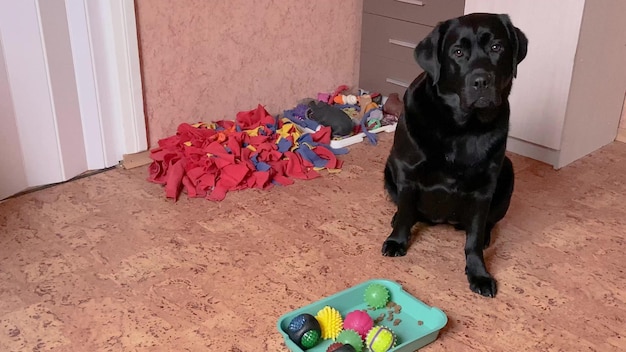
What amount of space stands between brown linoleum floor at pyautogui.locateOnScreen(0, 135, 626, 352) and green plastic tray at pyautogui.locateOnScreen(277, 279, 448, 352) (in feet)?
0.17

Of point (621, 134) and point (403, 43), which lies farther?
point (403, 43)

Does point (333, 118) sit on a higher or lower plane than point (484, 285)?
→ higher

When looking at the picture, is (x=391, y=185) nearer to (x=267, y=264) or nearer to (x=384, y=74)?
(x=267, y=264)

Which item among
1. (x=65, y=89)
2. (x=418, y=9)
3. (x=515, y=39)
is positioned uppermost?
(x=515, y=39)

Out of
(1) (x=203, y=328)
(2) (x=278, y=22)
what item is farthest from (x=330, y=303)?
(2) (x=278, y=22)

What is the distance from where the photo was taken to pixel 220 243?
2.05 m

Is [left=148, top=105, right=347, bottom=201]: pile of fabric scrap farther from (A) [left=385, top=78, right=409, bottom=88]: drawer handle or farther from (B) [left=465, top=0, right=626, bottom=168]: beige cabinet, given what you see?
(B) [left=465, top=0, right=626, bottom=168]: beige cabinet

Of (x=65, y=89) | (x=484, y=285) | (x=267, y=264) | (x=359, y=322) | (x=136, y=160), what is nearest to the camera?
(x=359, y=322)

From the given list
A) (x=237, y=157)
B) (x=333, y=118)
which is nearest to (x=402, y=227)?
(x=237, y=157)

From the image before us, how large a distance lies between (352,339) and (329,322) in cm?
8

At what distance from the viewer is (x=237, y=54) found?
9.11ft

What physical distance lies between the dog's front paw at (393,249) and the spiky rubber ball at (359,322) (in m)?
0.37

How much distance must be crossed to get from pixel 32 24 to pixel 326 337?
4.53 ft

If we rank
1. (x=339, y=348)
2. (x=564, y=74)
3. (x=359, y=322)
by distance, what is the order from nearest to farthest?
(x=339, y=348)
(x=359, y=322)
(x=564, y=74)
